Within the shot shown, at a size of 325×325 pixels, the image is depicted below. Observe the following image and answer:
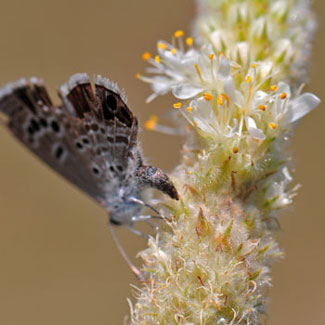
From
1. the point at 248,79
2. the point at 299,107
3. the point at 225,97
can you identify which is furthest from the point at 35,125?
the point at 299,107

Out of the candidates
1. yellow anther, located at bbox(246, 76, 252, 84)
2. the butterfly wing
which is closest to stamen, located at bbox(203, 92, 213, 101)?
yellow anther, located at bbox(246, 76, 252, 84)

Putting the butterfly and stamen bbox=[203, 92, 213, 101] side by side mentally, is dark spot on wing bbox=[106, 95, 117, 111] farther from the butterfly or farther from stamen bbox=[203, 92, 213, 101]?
stamen bbox=[203, 92, 213, 101]

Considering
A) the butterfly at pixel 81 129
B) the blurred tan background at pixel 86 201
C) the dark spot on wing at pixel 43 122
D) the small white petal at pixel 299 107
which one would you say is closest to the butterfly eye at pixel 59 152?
the butterfly at pixel 81 129

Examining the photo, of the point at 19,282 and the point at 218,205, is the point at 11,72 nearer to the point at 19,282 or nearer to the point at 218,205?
the point at 19,282

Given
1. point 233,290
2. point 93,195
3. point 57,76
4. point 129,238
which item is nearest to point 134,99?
point 57,76

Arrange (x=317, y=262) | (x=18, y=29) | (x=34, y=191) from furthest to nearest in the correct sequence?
(x=18, y=29)
(x=34, y=191)
(x=317, y=262)

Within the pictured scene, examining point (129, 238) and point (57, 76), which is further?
point (57, 76)

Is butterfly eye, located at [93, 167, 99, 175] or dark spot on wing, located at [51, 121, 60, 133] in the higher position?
dark spot on wing, located at [51, 121, 60, 133]
